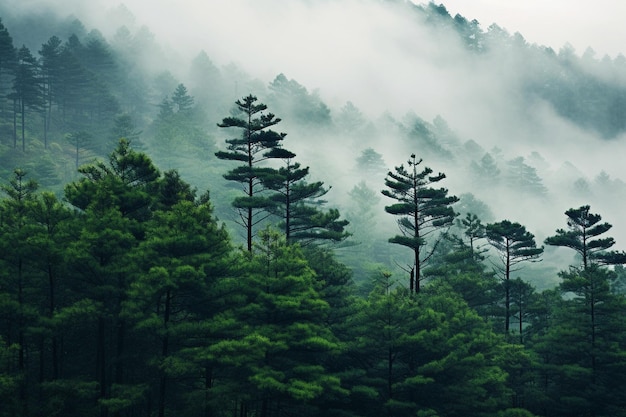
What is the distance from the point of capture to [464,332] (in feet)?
101

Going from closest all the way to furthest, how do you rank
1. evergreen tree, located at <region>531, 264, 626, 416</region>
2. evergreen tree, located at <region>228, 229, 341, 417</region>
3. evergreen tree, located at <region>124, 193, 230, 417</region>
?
1. evergreen tree, located at <region>124, 193, 230, 417</region>
2. evergreen tree, located at <region>228, 229, 341, 417</region>
3. evergreen tree, located at <region>531, 264, 626, 416</region>

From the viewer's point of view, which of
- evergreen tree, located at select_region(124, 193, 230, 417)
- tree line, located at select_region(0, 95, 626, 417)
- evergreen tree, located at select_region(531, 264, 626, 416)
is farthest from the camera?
evergreen tree, located at select_region(531, 264, 626, 416)

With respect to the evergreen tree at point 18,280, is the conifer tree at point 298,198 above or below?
above

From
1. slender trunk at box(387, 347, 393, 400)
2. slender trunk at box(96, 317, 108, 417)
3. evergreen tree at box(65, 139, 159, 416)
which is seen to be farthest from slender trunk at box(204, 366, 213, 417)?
slender trunk at box(387, 347, 393, 400)

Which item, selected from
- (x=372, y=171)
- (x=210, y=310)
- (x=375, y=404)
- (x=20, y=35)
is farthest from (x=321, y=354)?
(x=20, y=35)

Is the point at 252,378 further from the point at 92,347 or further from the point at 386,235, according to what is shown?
the point at 386,235

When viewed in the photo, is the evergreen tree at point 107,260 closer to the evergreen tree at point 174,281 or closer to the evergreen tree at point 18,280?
the evergreen tree at point 174,281

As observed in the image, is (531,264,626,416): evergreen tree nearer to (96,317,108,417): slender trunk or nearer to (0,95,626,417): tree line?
(0,95,626,417): tree line

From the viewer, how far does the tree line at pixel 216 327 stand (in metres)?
22.0

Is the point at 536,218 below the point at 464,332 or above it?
above

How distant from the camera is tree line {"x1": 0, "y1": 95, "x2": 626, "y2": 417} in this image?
72.1ft

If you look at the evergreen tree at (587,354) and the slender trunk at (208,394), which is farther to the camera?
the evergreen tree at (587,354)

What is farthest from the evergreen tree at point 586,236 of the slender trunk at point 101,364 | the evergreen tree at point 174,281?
the slender trunk at point 101,364

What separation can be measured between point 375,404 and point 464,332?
23.8 feet
